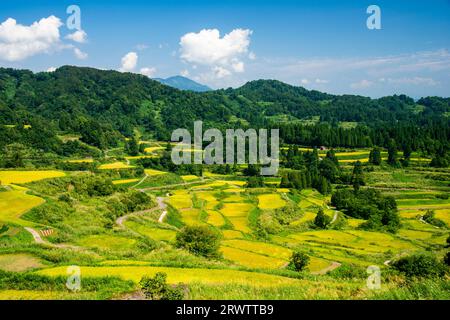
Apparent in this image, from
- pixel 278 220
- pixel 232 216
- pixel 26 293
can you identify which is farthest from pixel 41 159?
pixel 26 293

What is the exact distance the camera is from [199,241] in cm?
3012

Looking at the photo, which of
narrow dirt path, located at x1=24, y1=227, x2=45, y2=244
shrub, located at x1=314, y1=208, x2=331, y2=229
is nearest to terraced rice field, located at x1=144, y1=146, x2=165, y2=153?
shrub, located at x1=314, y1=208, x2=331, y2=229

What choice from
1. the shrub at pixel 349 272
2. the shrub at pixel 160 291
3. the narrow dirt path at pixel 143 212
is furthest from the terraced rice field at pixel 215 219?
the shrub at pixel 160 291

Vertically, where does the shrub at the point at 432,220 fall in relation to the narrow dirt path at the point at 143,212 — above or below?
below

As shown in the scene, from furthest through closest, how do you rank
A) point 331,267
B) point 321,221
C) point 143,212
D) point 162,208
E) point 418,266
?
point 321,221 → point 162,208 → point 143,212 → point 331,267 → point 418,266

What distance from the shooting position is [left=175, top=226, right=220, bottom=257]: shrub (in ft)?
97.3

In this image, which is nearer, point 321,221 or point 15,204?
point 15,204

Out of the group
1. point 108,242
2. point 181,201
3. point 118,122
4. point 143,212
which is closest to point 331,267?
point 108,242

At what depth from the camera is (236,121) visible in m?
191

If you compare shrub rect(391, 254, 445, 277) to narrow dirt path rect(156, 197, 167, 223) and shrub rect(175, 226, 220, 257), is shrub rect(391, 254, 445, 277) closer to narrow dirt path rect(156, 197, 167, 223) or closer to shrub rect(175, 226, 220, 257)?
shrub rect(175, 226, 220, 257)

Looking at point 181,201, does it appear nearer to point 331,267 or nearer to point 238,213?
point 238,213

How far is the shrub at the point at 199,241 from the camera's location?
97.3ft

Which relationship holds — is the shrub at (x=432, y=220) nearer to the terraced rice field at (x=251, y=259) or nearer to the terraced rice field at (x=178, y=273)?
the terraced rice field at (x=251, y=259)
